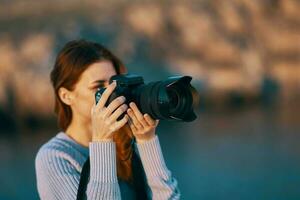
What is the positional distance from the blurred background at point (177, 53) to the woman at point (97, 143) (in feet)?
9.89

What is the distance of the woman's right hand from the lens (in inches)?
30.1

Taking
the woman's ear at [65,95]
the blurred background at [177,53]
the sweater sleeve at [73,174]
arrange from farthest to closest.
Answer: the blurred background at [177,53], the woman's ear at [65,95], the sweater sleeve at [73,174]

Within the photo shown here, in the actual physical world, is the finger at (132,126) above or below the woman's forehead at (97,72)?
below

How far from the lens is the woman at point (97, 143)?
76 cm

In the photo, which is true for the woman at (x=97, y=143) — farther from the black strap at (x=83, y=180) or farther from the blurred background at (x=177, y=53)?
the blurred background at (x=177, y=53)

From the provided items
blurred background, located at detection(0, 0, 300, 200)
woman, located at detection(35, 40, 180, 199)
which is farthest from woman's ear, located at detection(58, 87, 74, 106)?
blurred background, located at detection(0, 0, 300, 200)

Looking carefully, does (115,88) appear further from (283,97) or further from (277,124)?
(283,97)

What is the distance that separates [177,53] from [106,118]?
4.36 meters

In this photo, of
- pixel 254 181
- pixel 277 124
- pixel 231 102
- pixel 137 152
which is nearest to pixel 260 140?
pixel 277 124

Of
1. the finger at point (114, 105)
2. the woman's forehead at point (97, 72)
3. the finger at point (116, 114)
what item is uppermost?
the woman's forehead at point (97, 72)

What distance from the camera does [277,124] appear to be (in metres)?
3.92

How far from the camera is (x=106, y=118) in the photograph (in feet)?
2.51

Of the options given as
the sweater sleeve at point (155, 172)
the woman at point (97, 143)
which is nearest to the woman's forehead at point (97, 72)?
the woman at point (97, 143)

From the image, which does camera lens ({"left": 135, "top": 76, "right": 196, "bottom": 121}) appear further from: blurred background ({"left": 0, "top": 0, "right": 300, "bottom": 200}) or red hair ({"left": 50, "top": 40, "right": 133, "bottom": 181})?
blurred background ({"left": 0, "top": 0, "right": 300, "bottom": 200})
